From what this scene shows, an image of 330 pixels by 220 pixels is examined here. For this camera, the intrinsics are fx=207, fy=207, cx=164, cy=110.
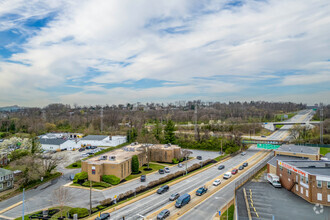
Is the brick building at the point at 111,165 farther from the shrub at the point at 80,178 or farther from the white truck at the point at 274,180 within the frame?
the white truck at the point at 274,180

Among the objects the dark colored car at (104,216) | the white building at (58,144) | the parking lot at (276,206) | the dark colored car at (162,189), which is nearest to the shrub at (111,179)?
the dark colored car at (162,189)

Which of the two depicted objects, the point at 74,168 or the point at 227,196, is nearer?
the point at 227,196

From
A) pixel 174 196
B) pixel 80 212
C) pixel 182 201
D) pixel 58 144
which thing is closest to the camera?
pixel 80 212

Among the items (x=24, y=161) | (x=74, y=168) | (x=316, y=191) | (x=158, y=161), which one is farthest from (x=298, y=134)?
(x=24, y=161)

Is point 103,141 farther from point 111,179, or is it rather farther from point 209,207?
point 209,207

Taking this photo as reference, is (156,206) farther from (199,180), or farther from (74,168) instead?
(74,168)

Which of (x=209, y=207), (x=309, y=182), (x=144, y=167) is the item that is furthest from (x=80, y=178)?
(x=309, y=182)
